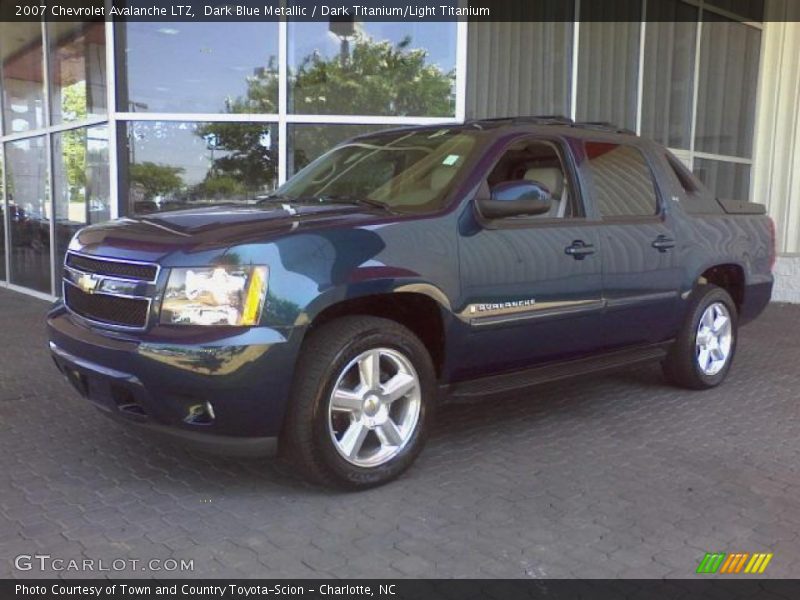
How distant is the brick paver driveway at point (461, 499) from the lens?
3.20 metres

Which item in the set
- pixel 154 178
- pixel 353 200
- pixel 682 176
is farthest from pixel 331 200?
pixel 154 178

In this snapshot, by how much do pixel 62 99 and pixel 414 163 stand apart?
24.2ft

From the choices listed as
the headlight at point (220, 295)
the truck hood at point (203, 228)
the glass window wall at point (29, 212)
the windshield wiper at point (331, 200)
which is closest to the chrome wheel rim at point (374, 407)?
the headlight at point (220, 295)

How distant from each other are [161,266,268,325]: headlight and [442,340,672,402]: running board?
1.24m

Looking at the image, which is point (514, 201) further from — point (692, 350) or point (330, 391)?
point (692, 350)

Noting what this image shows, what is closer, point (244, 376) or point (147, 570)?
point (147, 570)

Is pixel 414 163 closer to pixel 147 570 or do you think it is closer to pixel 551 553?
pixel 551 553

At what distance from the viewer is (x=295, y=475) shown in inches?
159

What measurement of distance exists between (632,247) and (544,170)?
76 cm

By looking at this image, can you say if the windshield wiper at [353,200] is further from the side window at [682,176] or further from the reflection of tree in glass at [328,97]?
the reflection of tree in glass at [328,97]

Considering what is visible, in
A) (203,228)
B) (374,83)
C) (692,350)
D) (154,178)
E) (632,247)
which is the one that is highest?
(374,83)

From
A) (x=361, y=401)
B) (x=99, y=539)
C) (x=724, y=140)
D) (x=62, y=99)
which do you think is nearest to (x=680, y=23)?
(x=724, y=140)

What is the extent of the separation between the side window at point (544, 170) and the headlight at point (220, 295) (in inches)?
69.6

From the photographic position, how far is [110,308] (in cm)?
369
